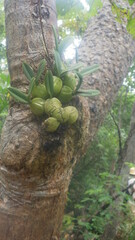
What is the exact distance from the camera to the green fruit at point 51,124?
2.61 feet

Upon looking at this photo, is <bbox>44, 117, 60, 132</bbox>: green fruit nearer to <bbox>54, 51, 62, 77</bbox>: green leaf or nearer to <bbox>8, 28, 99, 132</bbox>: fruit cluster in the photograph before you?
<bbox>8, 28, 99, 132</bbox>: fruit cluster

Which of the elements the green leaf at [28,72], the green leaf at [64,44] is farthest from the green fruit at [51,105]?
the green leaf at [64,44]

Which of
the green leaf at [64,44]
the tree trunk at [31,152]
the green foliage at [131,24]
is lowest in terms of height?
the tree trunk at [31,152]

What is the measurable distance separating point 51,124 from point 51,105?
0.21ft

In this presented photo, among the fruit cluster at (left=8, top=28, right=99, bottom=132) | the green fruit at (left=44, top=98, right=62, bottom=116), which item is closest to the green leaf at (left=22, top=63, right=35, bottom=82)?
the fruit cluster at (left=8, top=28, right=99, bottom=132)

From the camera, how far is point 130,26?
0.80 m

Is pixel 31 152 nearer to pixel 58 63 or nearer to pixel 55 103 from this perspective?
pixel 55 103

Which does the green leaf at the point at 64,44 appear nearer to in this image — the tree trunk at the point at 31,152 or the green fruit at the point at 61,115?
the tree trunk at the point at 31,152

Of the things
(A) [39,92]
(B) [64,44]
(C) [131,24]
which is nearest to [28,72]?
(A) [39,92]

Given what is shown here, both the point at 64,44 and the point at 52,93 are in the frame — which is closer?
the point at 52,93

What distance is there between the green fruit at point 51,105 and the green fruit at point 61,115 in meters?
0.01

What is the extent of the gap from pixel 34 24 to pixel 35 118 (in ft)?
1.27

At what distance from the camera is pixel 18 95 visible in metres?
0.84

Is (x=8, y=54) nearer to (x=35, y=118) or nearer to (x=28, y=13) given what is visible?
(x=28, y=13)
